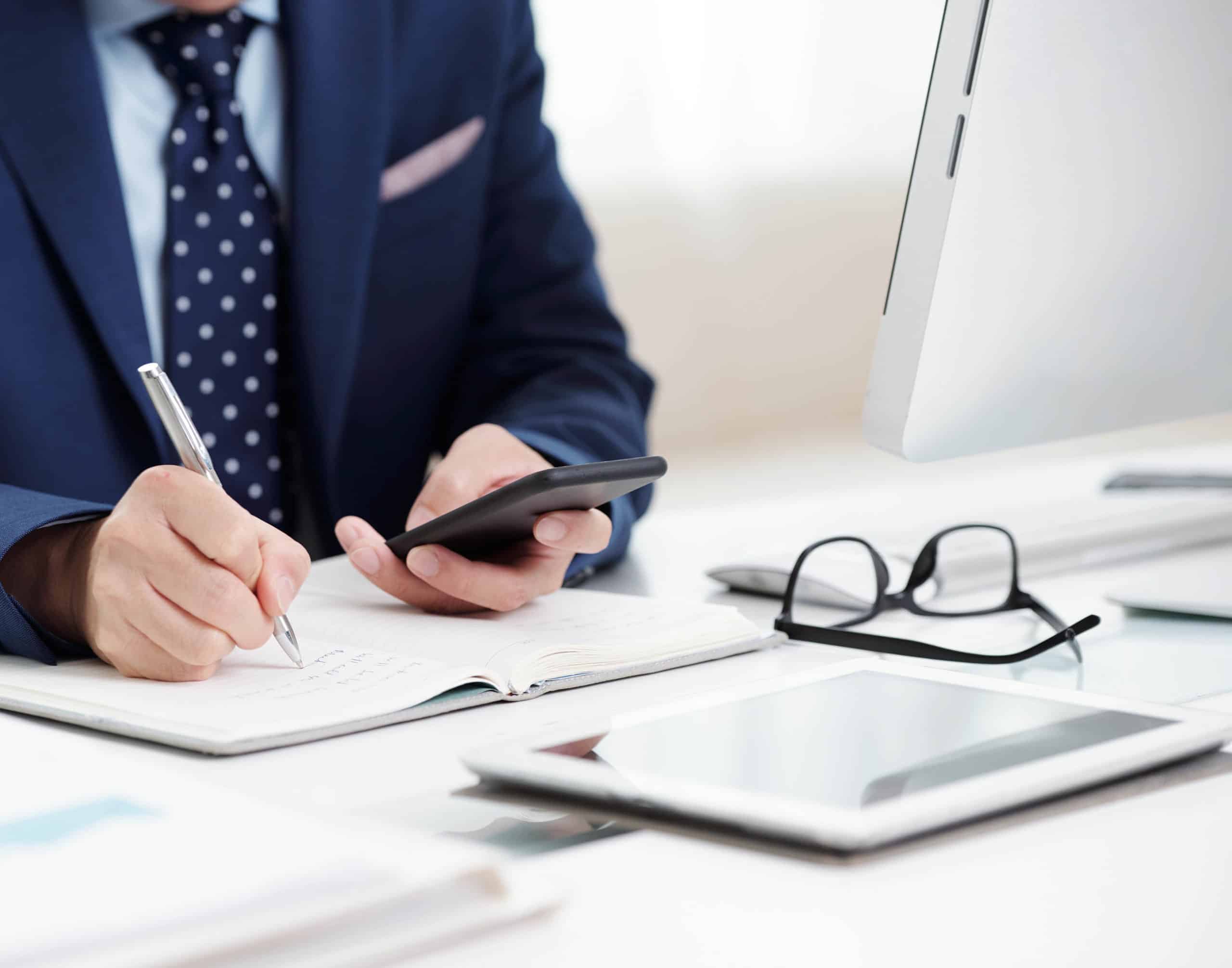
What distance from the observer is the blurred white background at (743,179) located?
3803 mm

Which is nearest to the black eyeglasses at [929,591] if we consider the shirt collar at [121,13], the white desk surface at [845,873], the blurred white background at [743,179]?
the white desk surface at [845,873]

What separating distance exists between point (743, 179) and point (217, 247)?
326 cm

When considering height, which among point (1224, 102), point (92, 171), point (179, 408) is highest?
point (1224, 102)

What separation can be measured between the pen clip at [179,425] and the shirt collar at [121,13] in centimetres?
47

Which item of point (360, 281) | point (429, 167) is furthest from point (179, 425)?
point (429, 167)

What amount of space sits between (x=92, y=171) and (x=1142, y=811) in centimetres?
80

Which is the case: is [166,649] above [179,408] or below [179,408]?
below

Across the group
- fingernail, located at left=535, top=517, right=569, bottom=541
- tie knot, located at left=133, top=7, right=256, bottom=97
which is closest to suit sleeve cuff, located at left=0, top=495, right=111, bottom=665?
fingernail, located at left=535, top=517, right=569, bottom=541

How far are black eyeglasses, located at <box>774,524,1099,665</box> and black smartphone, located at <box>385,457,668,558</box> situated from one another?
5.1 inches

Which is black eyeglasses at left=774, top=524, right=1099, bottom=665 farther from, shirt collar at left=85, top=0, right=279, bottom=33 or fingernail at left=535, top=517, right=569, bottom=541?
shirt collar at left=85, top=0, right=279, bottom=33

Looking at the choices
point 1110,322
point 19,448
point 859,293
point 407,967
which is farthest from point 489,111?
point 859,293

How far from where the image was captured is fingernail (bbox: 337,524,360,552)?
76 centimetres

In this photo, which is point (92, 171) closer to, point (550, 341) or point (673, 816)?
point (550, 341)

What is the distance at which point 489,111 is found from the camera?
1182 mm
